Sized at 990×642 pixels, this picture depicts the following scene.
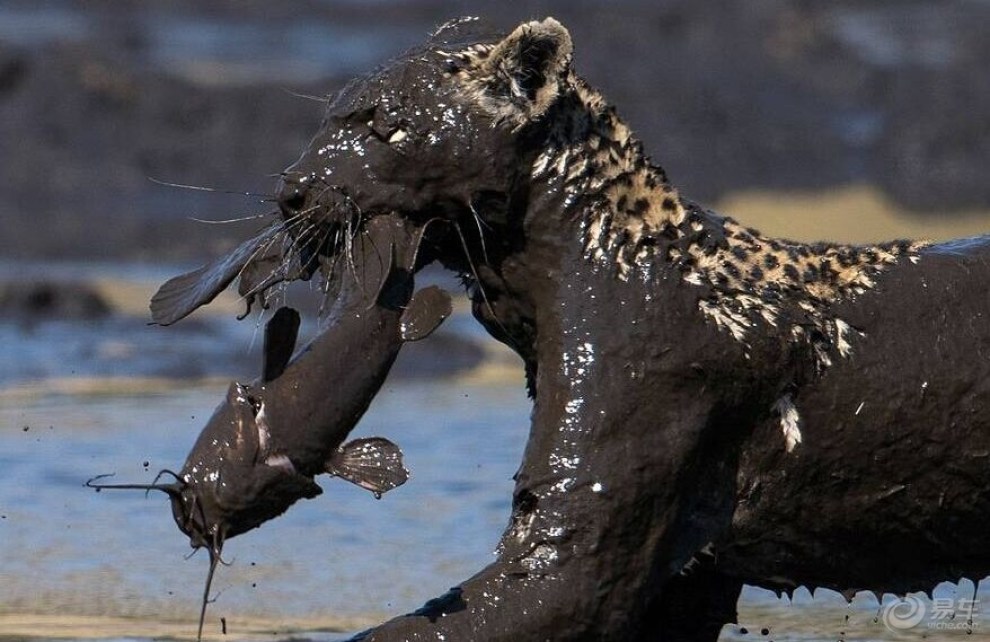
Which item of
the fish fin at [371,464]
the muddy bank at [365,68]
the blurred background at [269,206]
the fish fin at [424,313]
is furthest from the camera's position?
the muddy bank at [365,68]

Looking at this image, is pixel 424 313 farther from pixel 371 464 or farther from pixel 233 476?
pixel 233 476

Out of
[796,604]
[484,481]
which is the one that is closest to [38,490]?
[484,481]

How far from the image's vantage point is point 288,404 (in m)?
5.05

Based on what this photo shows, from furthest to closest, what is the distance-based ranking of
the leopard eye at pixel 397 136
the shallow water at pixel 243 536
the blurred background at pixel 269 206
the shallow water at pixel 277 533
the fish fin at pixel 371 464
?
the blurred background at pixel 269 206, the shallow water at pixel 243 536, the shallow water at pixel 277 533, the leopard eye at pixel 397 136, the fish fin at pixel 371 464

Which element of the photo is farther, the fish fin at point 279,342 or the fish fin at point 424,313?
the fish fin at point 424,313

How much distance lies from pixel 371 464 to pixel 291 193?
698 mm

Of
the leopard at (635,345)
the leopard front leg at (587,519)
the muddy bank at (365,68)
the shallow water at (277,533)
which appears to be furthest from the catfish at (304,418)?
the muddy bank at (365,68)

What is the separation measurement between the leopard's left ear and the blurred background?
1.42 m

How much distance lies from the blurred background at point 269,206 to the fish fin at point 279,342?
1.62 meters

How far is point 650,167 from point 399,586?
2.69m

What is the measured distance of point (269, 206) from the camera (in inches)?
468

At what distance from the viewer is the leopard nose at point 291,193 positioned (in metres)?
5.28

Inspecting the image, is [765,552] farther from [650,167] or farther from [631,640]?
[650,167]

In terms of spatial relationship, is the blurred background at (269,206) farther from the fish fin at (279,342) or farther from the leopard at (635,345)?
the fish fin at (279,342)
